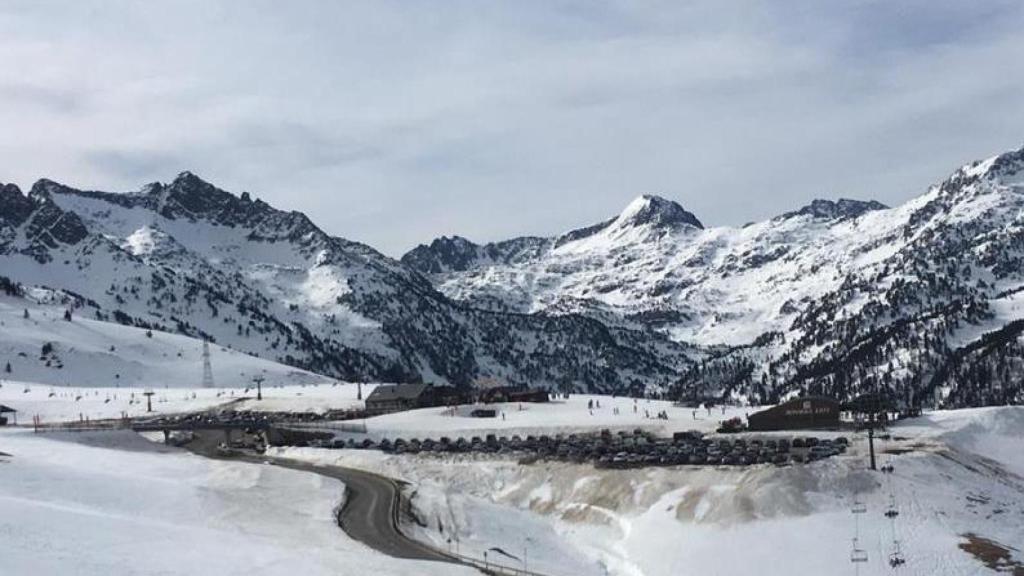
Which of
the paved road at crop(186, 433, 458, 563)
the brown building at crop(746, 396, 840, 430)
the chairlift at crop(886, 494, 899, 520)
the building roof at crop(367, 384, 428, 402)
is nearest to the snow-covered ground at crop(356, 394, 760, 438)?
the brown building at crop(746, 396, 840, 430)

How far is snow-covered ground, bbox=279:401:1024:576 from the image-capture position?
269 feet

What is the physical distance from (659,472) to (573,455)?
51.1 feet

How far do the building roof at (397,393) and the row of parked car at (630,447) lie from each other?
4170cm

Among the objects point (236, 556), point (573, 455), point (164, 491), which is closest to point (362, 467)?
point (573, 455)

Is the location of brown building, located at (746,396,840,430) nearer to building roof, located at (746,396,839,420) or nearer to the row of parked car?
building roof, located at (746,396,839,420)

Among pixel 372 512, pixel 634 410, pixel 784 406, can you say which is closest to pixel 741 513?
pixel 372 512

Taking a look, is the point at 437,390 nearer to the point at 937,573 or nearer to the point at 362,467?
the point at 362,467

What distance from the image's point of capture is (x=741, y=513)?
90062 millimetres

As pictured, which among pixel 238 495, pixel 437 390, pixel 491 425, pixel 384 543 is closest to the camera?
pixel 384 543

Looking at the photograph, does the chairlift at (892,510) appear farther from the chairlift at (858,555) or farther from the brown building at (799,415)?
the brown building at (799,415)

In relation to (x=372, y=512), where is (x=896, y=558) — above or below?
below

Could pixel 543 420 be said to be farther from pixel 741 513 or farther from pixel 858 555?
pixel 858 555

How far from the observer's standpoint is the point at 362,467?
12900 centimetres

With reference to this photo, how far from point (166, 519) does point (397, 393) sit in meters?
110
